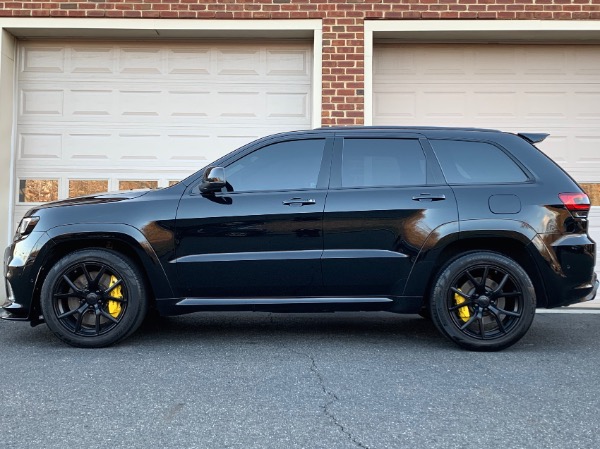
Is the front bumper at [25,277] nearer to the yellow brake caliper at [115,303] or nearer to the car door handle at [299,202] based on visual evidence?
the yellow brake caliper at [115,303]

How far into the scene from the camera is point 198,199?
206 inches

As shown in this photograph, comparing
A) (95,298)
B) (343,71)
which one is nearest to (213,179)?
(95,298)

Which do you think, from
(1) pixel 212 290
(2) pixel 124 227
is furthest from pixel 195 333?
(2) pixel 124 227

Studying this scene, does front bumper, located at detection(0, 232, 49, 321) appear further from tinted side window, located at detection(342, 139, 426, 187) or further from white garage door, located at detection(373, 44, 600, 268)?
white garage door, located at detection(373, 44, 600, 268)

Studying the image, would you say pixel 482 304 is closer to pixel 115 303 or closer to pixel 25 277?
pixel 115 303

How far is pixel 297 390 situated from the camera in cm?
398

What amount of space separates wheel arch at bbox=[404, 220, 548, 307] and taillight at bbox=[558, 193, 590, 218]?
0.35 meters

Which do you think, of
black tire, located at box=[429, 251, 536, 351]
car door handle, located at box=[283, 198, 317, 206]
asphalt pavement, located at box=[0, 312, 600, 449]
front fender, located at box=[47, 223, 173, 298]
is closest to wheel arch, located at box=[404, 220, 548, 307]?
black tire, located at box=[429, 251, 536, 351]

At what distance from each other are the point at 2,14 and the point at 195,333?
212 inches

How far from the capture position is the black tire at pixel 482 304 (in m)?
5.05

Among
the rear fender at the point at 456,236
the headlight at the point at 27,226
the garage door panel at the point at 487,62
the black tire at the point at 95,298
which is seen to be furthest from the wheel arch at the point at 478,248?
the garage door panel at the point at 487,62

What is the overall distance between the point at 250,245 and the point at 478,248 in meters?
1.81

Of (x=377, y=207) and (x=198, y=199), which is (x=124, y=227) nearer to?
(x=198, y=199)

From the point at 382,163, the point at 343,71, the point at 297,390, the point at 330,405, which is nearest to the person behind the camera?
the point at 330,405
